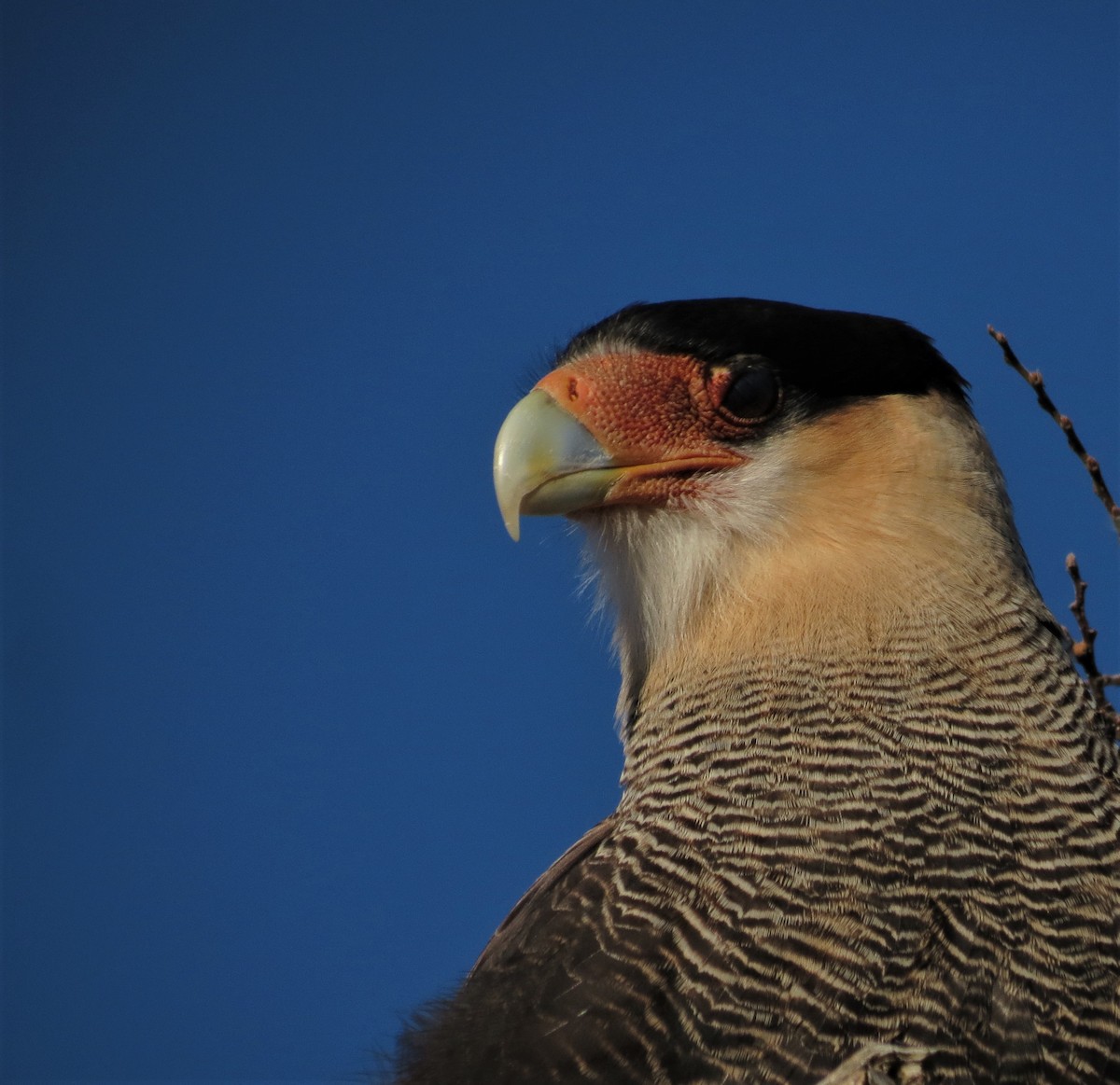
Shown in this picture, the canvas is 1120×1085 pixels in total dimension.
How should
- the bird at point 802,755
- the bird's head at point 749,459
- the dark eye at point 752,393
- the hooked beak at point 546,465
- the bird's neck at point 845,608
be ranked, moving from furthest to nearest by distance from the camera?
the dark eye at point 752,393 → the hooked beak at point 546,465 → the bird's head at point 749,459 → the bird's neck at point 845,608 → the bird at point 802,755

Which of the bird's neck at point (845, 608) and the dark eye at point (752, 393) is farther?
the dark eye at point (752, 393)

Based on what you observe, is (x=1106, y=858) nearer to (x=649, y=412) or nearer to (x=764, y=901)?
(x=764, y=901)

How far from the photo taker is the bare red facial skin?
12.9 ft

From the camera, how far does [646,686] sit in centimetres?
396

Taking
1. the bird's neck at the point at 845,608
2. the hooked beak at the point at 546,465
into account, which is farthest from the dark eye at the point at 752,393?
the hooked beak at the point at 546,465

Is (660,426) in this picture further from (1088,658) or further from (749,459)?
(1088,658)

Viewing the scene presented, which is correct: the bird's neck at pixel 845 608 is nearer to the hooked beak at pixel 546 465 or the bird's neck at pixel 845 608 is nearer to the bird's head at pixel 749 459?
the bird's head at pixel 749 459

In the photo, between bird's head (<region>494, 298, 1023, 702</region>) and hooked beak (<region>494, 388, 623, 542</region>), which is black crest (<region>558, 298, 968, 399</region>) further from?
hooked beak (<region>494, 388, 623, 542</region>)

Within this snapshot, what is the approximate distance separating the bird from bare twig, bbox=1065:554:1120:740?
3.1 inches

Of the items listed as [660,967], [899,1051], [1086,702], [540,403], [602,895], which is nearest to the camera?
[899,1051]

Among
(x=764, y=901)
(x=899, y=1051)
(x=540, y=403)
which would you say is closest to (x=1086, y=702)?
(x=764, y=901)

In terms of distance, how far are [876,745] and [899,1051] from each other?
883 mm

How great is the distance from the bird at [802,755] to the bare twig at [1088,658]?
0.08m

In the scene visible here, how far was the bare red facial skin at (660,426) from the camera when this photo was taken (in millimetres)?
3918
